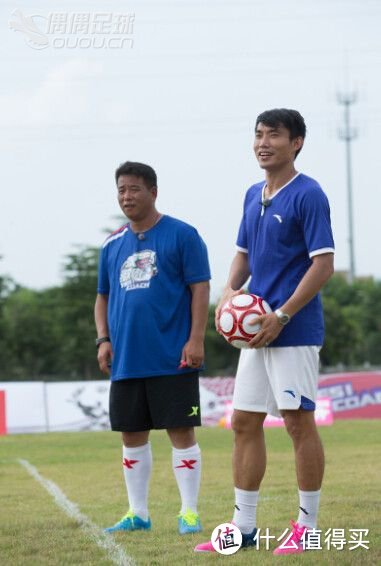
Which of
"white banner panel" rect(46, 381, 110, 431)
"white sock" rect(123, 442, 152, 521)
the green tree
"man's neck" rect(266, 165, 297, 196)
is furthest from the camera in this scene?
the green tree

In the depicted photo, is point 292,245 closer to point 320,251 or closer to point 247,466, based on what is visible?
point 320,251

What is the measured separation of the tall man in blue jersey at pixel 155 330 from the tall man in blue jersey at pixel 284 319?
0.79 metres

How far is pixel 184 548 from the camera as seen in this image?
5902 millimetres

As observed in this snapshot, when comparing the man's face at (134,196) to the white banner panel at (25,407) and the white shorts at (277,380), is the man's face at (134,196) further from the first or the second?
the white banner panel at (25,407)

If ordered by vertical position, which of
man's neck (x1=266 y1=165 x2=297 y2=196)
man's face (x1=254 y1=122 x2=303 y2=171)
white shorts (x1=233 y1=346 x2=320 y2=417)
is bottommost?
white shorts (x1=233 y1=346 x2=320 y2=417)

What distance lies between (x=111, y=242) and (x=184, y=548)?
82.7 inches

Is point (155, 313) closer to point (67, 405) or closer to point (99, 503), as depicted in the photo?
point (99, 503)

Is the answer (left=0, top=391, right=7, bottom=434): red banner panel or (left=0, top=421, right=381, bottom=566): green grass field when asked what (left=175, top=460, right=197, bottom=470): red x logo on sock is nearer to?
(left=0, top=421, right=381, bottom=566): green grass field

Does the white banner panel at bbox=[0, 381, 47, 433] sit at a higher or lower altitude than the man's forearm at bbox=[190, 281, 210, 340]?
lower

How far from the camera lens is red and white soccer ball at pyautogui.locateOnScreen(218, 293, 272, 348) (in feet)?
18.7

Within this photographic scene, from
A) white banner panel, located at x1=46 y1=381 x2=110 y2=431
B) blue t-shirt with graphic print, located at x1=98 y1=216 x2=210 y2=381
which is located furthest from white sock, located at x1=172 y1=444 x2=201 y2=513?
white banner panel, located at x1=46 y1=381 x2=110 y2=431

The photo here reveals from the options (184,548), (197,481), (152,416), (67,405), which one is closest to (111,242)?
(152,416)

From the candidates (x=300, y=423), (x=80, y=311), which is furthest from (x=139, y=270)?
(x=80, y=311)

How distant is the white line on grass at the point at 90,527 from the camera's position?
18.5ft
